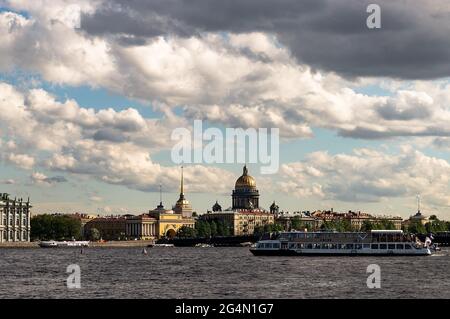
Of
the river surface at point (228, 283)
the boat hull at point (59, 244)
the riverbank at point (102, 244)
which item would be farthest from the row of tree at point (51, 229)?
the river surface at point (228, 283)

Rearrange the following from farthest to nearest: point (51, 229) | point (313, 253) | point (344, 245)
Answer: point (51, 229) < point (344, 245) < point (313, 253)

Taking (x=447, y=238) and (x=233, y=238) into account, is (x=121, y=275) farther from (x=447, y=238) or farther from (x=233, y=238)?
(x=447, y=238)

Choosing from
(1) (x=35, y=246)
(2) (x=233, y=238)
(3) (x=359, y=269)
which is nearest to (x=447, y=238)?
(2) (x=233, y=238)

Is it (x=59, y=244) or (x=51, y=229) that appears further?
(x=51, y=229)

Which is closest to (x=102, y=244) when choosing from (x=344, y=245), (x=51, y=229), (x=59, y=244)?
(x=59, y=244)

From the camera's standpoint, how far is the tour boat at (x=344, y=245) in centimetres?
9444

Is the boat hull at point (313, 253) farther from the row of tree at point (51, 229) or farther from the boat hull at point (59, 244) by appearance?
the row of tree at point (51, 229)

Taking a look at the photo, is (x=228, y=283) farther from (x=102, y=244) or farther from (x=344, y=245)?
(x=102, y=244)

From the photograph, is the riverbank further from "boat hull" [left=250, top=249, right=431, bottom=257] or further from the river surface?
the river surface

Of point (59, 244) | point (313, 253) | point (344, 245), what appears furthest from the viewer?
point (59, 244)

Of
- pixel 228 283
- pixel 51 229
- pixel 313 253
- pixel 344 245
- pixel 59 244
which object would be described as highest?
pixel 51 229

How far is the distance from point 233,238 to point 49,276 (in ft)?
336

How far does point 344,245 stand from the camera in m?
95.2

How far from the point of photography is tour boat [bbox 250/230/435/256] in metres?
94.4
